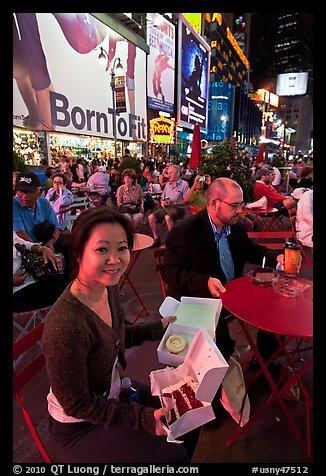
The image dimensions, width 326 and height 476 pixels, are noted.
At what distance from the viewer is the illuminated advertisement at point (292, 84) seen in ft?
279

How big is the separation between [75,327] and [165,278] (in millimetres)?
1419

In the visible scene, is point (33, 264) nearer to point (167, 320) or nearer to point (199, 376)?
point (167, 320)

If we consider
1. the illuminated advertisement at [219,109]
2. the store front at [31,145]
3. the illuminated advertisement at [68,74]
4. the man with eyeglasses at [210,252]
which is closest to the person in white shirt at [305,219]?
the man with eyeglasses at [210,252]

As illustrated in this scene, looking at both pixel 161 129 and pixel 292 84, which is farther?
pixel 292 84

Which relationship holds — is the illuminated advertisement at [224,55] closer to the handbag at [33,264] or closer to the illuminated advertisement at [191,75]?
the illuminated advertisement at [191,75]

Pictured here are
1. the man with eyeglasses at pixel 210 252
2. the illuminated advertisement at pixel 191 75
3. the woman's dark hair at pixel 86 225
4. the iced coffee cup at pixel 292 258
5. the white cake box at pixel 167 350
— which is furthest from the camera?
the illuminated advertisement at pixel 191 75

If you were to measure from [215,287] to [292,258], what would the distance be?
26.3 inches

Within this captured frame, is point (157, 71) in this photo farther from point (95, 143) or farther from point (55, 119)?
point (55, 119)

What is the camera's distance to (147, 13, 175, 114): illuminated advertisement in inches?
953

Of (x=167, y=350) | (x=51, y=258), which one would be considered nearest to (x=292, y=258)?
(x=167, y=350)

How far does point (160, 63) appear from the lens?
25.4 m

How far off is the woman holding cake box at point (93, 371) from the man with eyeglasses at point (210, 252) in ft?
3.42
